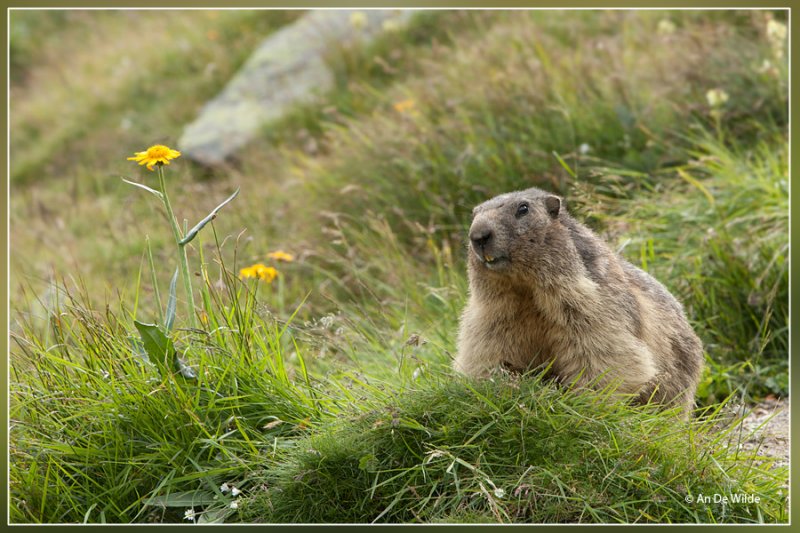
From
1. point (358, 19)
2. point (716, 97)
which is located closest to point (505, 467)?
point (716, 97)

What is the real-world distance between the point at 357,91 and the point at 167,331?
6478 millimetres

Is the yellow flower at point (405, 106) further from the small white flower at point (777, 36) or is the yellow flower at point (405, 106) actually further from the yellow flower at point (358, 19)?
the small white flower at point (777, 36)

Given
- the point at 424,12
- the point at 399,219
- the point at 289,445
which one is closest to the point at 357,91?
the point at 424,12

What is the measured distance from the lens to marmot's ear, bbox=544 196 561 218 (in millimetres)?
4531

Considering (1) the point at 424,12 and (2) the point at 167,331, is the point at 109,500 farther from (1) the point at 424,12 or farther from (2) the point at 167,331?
(1) the point at 424,12

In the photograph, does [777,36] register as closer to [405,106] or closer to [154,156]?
[405,106]

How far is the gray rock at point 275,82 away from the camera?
10961 mm

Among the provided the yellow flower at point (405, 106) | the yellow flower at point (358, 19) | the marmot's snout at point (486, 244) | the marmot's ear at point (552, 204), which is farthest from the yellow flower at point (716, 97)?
the yellow flower at point (358, 19)

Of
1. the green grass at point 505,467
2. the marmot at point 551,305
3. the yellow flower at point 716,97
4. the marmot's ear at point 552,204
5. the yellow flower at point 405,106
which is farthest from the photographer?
the yellow flower at point 405,106

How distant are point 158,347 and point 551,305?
180cm

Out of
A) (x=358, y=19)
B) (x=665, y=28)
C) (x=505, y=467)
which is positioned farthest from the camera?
(x=358, y=19)

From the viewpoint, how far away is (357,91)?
1038 centimetres

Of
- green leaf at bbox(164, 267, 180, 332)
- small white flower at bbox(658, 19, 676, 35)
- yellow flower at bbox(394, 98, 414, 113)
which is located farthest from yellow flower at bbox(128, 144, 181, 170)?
small white flower at bbox(658, 19, 676, 35)

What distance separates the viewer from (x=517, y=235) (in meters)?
4.40
